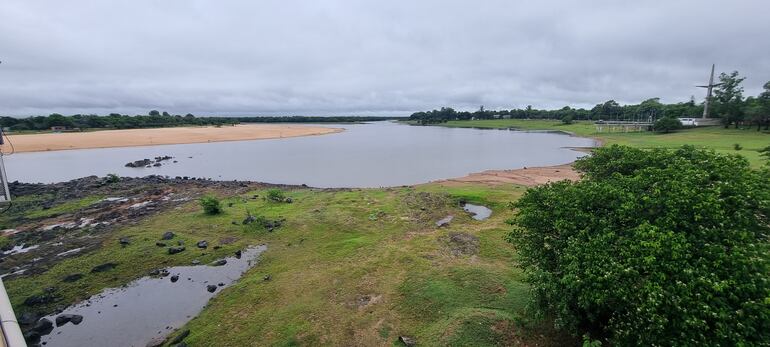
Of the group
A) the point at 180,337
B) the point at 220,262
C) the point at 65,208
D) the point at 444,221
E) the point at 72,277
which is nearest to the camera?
the point at 180,337

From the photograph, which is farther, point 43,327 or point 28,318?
point 28,318

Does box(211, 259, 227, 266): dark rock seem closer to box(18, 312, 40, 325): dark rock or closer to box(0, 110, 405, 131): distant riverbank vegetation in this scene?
box(18, 312, 40, 325): dark rock

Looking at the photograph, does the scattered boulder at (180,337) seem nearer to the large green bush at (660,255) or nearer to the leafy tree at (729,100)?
the large green bush at (660,255)

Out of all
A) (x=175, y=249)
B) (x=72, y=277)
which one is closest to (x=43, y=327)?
(x=72, y=277)

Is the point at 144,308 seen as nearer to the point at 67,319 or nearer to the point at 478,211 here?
the point at 67,319

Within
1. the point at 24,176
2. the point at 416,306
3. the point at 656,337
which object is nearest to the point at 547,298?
the point at 656,337

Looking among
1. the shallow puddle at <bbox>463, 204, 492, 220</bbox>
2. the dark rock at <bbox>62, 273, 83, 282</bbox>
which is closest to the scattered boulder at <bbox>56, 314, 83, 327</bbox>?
the dark rock at <bbox>62, 273, 83, 282</bbox>
